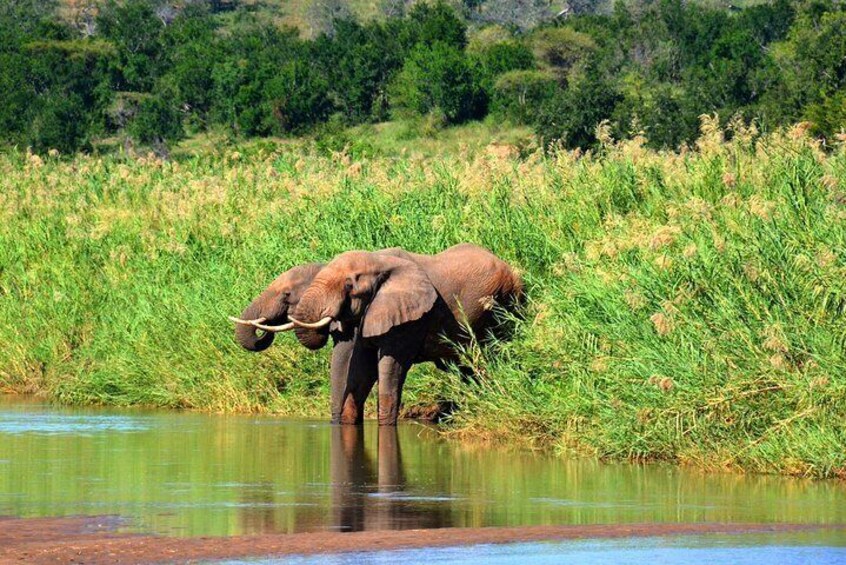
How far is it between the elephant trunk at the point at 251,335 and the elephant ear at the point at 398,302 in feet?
4.13

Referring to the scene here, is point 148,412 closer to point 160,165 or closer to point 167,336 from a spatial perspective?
point 167,336

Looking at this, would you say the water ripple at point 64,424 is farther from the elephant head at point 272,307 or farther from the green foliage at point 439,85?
the green foliage at point 439,85

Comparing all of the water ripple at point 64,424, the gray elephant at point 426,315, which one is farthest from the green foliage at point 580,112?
the gray elephant at point 426,315

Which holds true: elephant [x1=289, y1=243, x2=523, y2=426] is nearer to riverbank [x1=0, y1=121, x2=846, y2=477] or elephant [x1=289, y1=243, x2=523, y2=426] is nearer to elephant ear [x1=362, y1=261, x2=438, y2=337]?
elephant ear [x1=362, y1=261, x2=438, y2=337]

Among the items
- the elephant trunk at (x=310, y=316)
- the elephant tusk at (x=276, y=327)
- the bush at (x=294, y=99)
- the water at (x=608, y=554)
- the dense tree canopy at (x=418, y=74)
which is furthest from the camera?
the bush at (x=294, y=99)

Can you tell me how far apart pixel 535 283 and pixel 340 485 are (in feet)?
13.2

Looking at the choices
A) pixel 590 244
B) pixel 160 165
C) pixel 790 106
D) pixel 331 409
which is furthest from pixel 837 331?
pixel 790 106

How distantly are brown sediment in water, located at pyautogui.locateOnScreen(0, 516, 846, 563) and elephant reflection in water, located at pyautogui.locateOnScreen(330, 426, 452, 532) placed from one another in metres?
0.38

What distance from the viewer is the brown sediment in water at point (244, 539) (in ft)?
28.1

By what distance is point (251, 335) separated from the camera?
15.1 m

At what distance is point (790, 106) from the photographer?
35000 millimetres

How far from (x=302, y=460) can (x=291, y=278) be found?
263 centimetres

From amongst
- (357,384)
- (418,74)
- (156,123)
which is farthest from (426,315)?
(418,74)

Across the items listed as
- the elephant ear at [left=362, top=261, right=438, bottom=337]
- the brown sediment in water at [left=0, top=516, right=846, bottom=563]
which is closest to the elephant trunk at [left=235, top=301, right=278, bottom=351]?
the elephant ear at [left=362, top=261, right=438, bottom=337]
